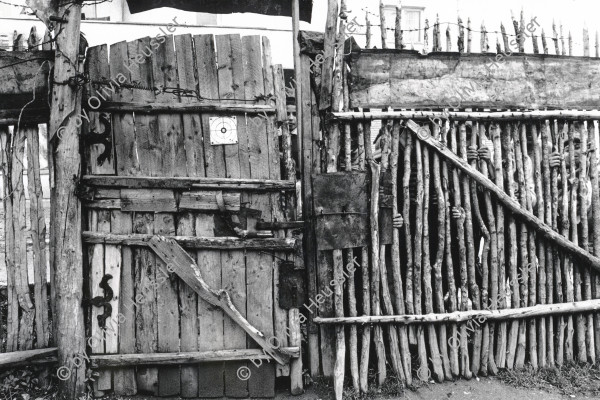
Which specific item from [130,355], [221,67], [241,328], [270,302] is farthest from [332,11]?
[130,355]

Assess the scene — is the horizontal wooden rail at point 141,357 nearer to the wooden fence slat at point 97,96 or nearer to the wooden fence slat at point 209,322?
the wooden fence slat at point 209,322

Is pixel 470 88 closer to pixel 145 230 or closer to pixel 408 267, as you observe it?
pixel 408 267

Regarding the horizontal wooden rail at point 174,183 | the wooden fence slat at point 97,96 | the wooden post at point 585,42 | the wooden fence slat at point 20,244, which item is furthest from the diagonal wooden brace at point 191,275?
the wooden post at point 585,42

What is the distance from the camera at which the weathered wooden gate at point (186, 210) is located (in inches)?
149

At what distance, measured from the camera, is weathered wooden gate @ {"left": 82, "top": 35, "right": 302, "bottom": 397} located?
149 inches

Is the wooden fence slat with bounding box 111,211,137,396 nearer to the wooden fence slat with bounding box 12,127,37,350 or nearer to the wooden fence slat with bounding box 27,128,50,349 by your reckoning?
the wooden fence slat with bounding box 27,128,50,349

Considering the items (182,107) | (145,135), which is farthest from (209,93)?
(145,135)

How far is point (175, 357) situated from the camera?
377 centimetres

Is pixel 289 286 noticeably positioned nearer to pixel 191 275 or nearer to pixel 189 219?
pixel 191 275

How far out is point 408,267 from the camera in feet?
13.2

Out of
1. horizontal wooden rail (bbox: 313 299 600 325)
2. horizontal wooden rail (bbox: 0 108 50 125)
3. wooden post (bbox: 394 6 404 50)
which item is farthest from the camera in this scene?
wooden post (bbox: 394 6 404 50)

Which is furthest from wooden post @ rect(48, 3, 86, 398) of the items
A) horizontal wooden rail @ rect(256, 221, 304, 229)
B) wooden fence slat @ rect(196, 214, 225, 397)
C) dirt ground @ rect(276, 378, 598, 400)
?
dirt ground @ rect(276, 378, 598, 400)

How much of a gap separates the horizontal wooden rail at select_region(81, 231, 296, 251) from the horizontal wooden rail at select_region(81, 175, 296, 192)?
421mm

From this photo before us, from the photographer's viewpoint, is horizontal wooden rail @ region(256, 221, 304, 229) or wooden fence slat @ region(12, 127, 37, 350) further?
horizontal wooden rail @ region(256, 221, 304, 229)
